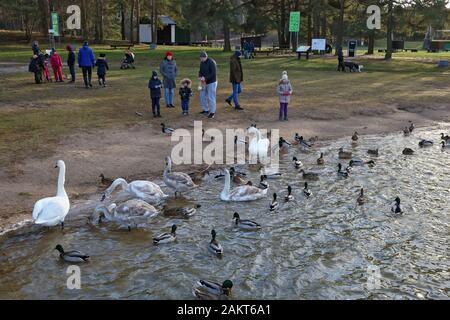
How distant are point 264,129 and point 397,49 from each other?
61.2m

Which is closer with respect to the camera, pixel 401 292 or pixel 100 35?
pixel 401 292

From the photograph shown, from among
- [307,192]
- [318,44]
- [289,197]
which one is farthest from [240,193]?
[318,44]

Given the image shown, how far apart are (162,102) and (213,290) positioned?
1722 cm

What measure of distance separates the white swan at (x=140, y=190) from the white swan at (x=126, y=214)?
785 mm

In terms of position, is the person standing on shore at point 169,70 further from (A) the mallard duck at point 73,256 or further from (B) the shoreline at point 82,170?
(A) the mallard duck at point 73,256

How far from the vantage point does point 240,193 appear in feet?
40.1

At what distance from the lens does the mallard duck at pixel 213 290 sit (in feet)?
25.4

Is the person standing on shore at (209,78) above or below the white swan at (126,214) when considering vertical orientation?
above

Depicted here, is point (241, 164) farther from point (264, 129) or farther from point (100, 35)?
point (100, 35)

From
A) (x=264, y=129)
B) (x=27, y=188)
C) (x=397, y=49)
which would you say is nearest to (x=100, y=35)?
(x=397, y=49)

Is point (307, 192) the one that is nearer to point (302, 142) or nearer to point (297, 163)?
point (297, 163)

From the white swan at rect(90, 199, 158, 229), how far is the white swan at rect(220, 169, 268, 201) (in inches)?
87.6

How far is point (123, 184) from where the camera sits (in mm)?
11977

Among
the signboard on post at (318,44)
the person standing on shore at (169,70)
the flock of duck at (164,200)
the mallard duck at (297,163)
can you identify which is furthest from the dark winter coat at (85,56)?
the signboard on post at (318,44)
